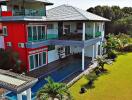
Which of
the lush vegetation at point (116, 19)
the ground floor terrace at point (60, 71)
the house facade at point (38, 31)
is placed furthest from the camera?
the lush vegetation at point (116, 19)

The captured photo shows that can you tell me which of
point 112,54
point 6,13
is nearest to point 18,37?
point 6,13

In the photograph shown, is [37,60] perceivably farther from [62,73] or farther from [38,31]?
[62,73]

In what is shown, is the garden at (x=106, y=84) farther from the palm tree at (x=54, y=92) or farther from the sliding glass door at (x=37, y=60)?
the sliding glass door at (x=37, y=60)

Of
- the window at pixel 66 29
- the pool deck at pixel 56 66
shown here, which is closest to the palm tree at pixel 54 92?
the pool deck at pixel 56 66

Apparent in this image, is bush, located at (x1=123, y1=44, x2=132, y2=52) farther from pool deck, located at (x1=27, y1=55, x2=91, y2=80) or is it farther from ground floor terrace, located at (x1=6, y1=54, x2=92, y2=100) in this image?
ground floor terrace, located at (x1=6, y1=54, x2=92, y2=100)

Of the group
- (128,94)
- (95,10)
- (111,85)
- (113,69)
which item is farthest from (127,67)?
(95,10)
